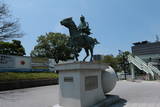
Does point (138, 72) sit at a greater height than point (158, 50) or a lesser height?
lesser

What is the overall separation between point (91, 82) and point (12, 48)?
30.3m

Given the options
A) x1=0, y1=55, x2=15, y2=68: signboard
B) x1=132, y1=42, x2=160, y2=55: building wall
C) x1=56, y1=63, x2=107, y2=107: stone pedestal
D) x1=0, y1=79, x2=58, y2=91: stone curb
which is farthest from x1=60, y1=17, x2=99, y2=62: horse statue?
x1=132, y1=42, x2=160, y2=55: building wall

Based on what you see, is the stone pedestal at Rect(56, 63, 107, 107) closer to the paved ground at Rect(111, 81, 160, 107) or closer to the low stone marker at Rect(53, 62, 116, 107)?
the low stone marker at Rect(53, 62, 116, 107)

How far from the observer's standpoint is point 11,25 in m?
18.1

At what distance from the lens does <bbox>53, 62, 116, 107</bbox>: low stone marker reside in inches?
255

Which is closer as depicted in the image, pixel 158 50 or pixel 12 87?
pixel 12 87

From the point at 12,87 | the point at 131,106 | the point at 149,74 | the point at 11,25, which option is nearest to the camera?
the point at 131,106

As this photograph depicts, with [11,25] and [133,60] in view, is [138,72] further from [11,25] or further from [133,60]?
[11,25]

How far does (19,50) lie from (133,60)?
81.4ft

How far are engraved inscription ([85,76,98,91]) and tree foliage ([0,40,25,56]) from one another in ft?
94.6

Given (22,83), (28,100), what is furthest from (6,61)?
(28,100)

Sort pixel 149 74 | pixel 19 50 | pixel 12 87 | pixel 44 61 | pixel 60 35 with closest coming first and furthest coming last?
pixel 12 87 → pixel 44 61 → pixel 149 74 → pixel 19 50 → pixel 60 35

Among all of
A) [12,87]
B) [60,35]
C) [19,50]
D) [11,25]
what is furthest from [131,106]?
[60,35]

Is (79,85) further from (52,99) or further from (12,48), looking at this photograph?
(12,48)
